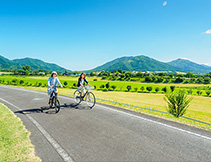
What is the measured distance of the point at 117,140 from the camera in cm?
434

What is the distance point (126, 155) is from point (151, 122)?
2826 mm

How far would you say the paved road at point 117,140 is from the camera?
3.50m

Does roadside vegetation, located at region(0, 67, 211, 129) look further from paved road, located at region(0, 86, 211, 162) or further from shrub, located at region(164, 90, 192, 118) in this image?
paved road, located at region(0, 86, 211, 162)

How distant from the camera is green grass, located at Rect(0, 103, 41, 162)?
3.45m

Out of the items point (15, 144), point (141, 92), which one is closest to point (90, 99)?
point (15, 144)

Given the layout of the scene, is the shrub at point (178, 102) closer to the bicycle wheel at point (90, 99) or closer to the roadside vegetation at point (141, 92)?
the roadside vegetation at point (141, 92)

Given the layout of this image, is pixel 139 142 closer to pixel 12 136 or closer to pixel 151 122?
pixel 151 122

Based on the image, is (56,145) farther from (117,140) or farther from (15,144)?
(117,140)

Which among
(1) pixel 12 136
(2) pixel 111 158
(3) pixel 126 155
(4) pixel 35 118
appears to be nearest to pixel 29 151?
(1) pixel 12 136

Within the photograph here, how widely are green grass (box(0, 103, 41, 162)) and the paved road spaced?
22cm

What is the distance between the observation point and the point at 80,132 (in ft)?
16.4

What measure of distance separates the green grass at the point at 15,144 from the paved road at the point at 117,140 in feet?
0.71

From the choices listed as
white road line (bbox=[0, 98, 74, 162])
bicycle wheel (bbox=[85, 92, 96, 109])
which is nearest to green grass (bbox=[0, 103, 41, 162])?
Result: white road line (bbox=[0, 98, 74, 162])

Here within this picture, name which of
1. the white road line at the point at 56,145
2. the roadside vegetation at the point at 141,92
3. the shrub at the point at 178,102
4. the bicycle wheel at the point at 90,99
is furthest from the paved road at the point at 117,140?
the shrub at the point at 178,102
